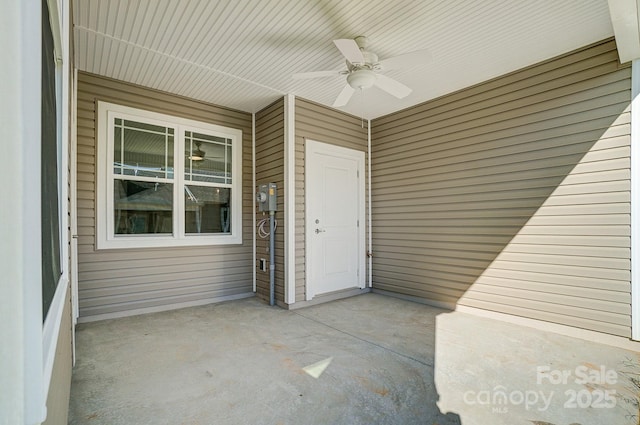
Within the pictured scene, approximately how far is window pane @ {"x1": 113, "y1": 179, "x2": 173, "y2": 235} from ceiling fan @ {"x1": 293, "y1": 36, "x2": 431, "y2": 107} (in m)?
2.53

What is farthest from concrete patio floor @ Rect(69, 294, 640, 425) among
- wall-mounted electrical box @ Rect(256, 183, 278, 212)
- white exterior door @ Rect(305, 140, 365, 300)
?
wall-mounted electrical box @ Rect(256, 183, 278, 212)

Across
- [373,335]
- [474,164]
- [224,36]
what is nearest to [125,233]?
[224,36]

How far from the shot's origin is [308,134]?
457cm

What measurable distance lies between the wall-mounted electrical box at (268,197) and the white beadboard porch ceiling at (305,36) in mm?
1364

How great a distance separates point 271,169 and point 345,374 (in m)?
3.08

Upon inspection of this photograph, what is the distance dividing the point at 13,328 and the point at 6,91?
1.00 feet

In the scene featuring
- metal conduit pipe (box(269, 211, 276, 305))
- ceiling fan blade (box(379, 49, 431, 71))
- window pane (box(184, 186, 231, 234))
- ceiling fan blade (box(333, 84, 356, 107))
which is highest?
ceiling fan blade (box(379, 49, 431, 71))

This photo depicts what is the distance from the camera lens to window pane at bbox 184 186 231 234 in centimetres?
451

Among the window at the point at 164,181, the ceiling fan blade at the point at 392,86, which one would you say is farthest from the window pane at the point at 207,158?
the ceiling fan blade at the point at 392,86

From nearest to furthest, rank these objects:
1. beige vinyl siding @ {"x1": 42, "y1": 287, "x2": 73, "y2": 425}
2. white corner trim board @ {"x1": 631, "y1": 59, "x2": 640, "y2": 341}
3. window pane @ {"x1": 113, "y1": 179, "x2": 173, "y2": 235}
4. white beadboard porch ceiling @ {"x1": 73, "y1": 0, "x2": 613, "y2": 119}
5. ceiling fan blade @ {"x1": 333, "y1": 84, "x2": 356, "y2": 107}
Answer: beige vinyl siding @ {"x1": 42, "y1": 287, "x2": 73, "y2": 425}, white beadboard porch ceiling @ {"x1": 73, "y1": 0, "x2": 613, "y2": 119}, white corner trim board @ {"x1": 631, "y1": 59, "x2": 640, "y2": 341}, ceiling fan blade @ {"x1": 333, "y1": 84, "x2": 356, "y2": 107}, window pane @ {"x1": 113, "y1": 179, "x2": 173, "y2": 235}

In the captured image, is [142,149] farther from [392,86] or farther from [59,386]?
[59,386]

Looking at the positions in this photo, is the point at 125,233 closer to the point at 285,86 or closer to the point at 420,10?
the point at 285,86

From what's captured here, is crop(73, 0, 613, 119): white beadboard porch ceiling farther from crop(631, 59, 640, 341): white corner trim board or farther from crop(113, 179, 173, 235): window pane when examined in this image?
crop(113, 179, 173, 235): window pane

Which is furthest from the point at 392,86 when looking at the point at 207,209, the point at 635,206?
the point at 207,209
